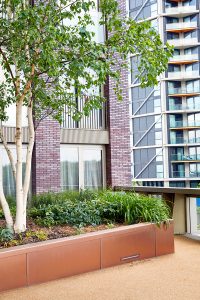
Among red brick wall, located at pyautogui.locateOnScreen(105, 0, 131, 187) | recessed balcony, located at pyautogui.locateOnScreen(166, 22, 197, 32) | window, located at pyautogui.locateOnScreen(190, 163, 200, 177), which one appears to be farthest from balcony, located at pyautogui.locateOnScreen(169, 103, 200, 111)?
red brick wall, located at pyautogui.locateOnScreen(105, 0, 131, 187)

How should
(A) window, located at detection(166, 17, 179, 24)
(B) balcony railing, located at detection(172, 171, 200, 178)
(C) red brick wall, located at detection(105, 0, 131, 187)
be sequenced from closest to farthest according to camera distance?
(C) red brick wall, located at detection(105, 0, 131, 187)
(B) balcony railing, located at detection(172, 171, 200, 178)
(A) window, located at detection(166, 17, 179, 24)

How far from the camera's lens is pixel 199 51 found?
37.8 m

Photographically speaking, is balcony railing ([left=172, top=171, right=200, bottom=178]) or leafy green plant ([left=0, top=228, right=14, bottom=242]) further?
balcony railing ([left=172, top=171, right=200, bottom=178])

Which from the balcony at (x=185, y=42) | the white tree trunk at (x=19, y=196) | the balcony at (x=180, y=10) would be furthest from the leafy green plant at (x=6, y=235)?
the balcony at (x=180, y=10)

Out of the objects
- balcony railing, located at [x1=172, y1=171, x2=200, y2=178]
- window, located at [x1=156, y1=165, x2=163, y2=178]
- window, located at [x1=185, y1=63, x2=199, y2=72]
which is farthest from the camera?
window, located at [x1=185, y1=63, x2=199, y2=72]

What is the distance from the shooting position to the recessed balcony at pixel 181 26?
37.8m

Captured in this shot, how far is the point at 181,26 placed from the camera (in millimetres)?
37938

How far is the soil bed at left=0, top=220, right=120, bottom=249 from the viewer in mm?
4988

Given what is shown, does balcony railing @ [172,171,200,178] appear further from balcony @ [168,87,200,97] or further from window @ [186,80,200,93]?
window @ [186,80,200,93]

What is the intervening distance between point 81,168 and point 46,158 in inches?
41.5

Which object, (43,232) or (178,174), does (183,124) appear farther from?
(43,232)

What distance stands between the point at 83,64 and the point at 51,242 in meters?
2.23

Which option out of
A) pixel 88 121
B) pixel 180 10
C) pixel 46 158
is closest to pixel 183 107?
pixel 180 10

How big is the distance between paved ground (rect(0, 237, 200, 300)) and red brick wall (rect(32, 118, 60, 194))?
4995 mm
